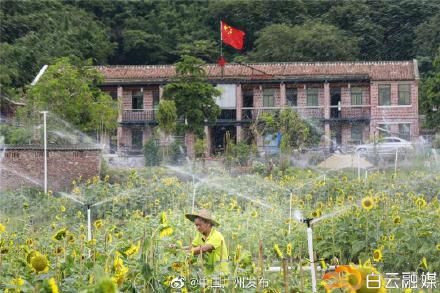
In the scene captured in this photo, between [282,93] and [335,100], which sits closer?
[282,93]

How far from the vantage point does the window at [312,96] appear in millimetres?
30125

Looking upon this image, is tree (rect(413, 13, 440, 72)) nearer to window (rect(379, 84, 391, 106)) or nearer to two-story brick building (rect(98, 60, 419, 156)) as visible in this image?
two-story brick building (rect(98, 60, 419, 156))

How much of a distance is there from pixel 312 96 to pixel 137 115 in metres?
5.65

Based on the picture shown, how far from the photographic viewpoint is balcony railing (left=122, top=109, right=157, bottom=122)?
98.5ft

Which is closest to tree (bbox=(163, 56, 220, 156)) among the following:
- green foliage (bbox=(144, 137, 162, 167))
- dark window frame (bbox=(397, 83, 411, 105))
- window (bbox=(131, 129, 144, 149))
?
green foliage (bbox=(144, 137, 162, 167))

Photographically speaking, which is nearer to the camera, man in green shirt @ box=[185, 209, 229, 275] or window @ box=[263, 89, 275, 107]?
man in green shirt @ box=[185, 209, 229, 275]

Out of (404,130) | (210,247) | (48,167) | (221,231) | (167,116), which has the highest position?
(167,116)

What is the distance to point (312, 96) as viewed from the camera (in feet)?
99.0

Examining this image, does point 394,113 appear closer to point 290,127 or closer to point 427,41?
point 290,127

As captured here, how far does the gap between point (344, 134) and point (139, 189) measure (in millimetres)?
19019

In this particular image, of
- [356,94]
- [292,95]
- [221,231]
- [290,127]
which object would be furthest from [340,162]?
[356,94]

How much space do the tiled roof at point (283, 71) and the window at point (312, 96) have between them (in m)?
0.54

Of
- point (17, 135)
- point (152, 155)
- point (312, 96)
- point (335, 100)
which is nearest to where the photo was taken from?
point (17, 135)

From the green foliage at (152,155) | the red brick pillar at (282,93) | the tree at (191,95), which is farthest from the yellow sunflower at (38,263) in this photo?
the red brick pillar at (282,93)
